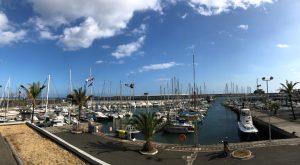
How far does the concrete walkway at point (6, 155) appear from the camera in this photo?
66.0 ft

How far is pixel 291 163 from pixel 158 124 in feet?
41.4

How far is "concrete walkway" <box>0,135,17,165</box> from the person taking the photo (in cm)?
2012

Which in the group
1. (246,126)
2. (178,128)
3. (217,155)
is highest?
(217,155)

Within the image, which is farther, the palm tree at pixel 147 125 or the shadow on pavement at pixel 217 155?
the palm tree at pixel 147 125

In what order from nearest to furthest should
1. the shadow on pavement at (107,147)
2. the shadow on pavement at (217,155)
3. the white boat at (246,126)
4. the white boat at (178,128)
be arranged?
1. the shadow on pavement at (217,155)
2. the shadow on pavement at (107,147)
3. the white boat at (246,126)
4. the white boat at (178,128)

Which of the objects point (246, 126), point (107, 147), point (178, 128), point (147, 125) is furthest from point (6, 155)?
point (246, 126)

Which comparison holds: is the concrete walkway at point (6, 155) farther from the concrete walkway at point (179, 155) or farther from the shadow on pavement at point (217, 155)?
the shadow on pavement at point (217, 155)

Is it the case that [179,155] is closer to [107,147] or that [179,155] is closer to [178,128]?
[107,147]

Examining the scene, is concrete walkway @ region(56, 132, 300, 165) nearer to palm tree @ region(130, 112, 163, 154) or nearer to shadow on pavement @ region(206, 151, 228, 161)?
shadow on pavement @ region(206, 151, 228, 161)

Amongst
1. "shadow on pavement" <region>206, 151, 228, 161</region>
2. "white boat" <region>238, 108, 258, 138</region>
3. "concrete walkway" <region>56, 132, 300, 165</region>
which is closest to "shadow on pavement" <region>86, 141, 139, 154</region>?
"concrete walkway" <region>56, 132, 300, 165</region>

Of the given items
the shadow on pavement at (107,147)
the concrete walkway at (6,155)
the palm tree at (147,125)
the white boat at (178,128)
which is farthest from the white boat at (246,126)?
the concrete walkway at (6,155)

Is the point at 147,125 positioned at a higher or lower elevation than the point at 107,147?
higher

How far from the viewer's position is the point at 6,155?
22281 mm

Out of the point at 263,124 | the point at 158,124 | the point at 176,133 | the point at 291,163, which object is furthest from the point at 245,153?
the point at 263,124
